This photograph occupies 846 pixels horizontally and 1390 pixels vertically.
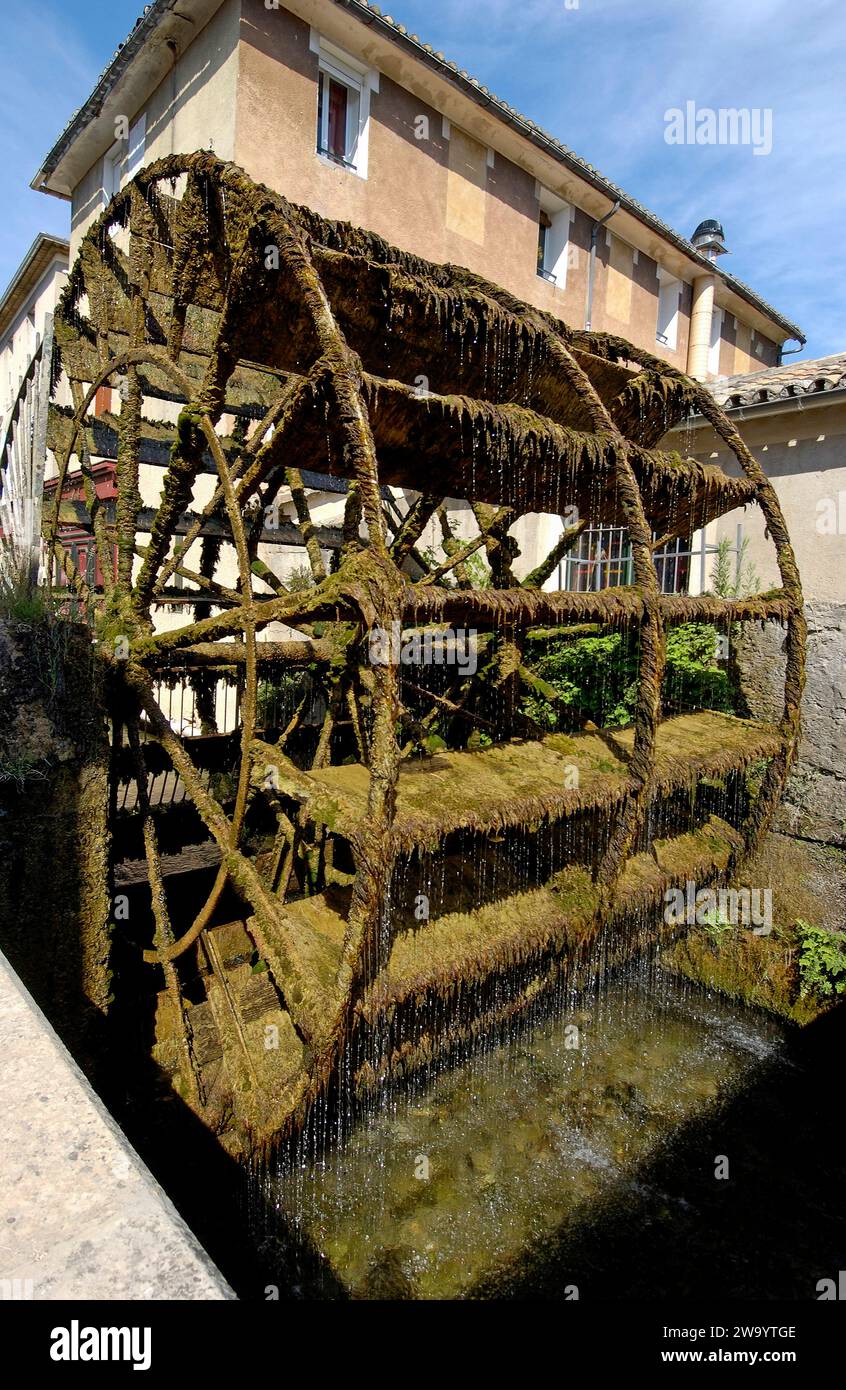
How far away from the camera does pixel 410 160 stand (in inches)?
330

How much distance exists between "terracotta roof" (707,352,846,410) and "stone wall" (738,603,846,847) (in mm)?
1732

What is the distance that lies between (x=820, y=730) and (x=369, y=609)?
4370mm

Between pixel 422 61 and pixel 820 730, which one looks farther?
pixel 422 61

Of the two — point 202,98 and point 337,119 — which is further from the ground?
point 337,119

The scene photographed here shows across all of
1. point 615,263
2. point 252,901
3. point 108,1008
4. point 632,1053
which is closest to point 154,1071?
point 108,1008

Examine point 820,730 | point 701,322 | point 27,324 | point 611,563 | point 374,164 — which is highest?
point 701,322

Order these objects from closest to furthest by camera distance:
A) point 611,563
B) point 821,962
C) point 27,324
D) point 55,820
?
1. point 55,820
2. point 821,962
3. point 611,563
4. point 27,324

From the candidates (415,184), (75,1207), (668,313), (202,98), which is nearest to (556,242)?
(415,184)

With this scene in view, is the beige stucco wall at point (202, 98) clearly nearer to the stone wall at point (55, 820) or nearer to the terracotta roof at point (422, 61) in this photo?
the terracotta roof at point (422, 61)

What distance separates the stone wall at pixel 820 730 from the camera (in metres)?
5.33

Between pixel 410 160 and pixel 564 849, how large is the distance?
27.1 feet

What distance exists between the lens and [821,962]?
496cm

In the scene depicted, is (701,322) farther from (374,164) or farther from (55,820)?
(55,820)
